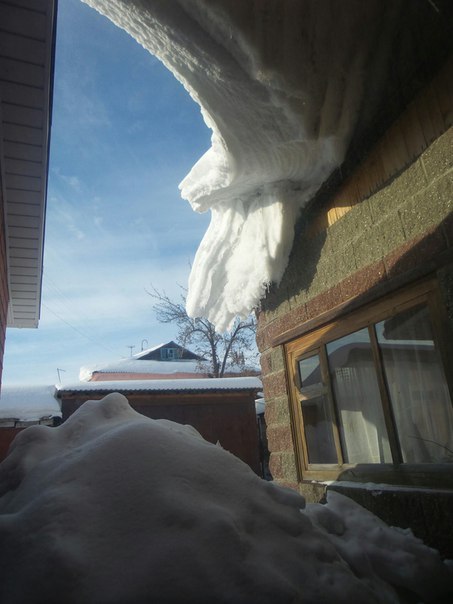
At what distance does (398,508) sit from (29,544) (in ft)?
6.17

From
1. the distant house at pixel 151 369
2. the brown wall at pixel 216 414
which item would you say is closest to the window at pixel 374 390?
the brown wall at pixel 216 414

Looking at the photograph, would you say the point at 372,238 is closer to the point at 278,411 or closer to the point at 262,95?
the point at 262,95

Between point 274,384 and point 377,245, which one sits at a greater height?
point 377,245

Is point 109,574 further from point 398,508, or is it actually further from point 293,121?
point 293,121


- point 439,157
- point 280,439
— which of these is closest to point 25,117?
point 439,157

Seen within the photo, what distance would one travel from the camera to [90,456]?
1340mm

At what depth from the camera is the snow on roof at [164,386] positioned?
855 centimetres

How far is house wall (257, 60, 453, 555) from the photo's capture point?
2.08 metres

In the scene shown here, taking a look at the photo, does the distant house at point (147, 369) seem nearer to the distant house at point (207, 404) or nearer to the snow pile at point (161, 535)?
the distant house at point (207, 404)

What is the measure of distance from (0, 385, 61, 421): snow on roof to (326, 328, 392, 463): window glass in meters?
6.29

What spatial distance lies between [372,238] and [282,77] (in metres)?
1.10

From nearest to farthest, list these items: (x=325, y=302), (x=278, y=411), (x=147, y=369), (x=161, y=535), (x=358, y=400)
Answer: (x=161, y=535) → (x=358, y=400) → (x=325, y=302) → (x=278, y=411) → (x=147, y=369)

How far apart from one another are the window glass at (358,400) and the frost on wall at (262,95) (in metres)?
0.86

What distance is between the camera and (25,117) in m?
2.51
